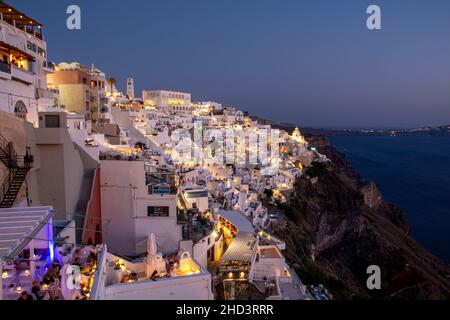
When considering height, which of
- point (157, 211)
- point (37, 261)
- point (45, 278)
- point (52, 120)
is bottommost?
point (157, 211)

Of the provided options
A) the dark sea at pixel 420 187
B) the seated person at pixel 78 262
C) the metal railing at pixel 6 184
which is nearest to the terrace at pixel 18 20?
the metal railing at pixel 6 184

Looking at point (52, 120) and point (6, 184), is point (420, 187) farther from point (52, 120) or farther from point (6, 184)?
point (6, 184)

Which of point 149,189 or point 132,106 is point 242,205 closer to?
point 149,189

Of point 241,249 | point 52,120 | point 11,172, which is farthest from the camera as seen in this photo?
point 241,249

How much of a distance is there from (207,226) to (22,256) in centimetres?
1226

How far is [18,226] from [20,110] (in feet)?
31.4

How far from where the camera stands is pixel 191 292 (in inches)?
390

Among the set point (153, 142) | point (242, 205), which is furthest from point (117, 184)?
point (153, 142)

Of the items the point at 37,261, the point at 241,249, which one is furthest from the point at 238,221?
the point at 37,261

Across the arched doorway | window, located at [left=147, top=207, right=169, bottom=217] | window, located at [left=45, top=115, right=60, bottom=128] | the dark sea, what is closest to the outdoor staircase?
window, located at [left=45, top=115, right=60, bottom=128]

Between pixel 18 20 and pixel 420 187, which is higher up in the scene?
pixel 18 20

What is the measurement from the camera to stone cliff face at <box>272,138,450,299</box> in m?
30.3

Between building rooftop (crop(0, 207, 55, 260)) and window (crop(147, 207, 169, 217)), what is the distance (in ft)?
25.1

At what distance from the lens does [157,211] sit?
16.5 m
